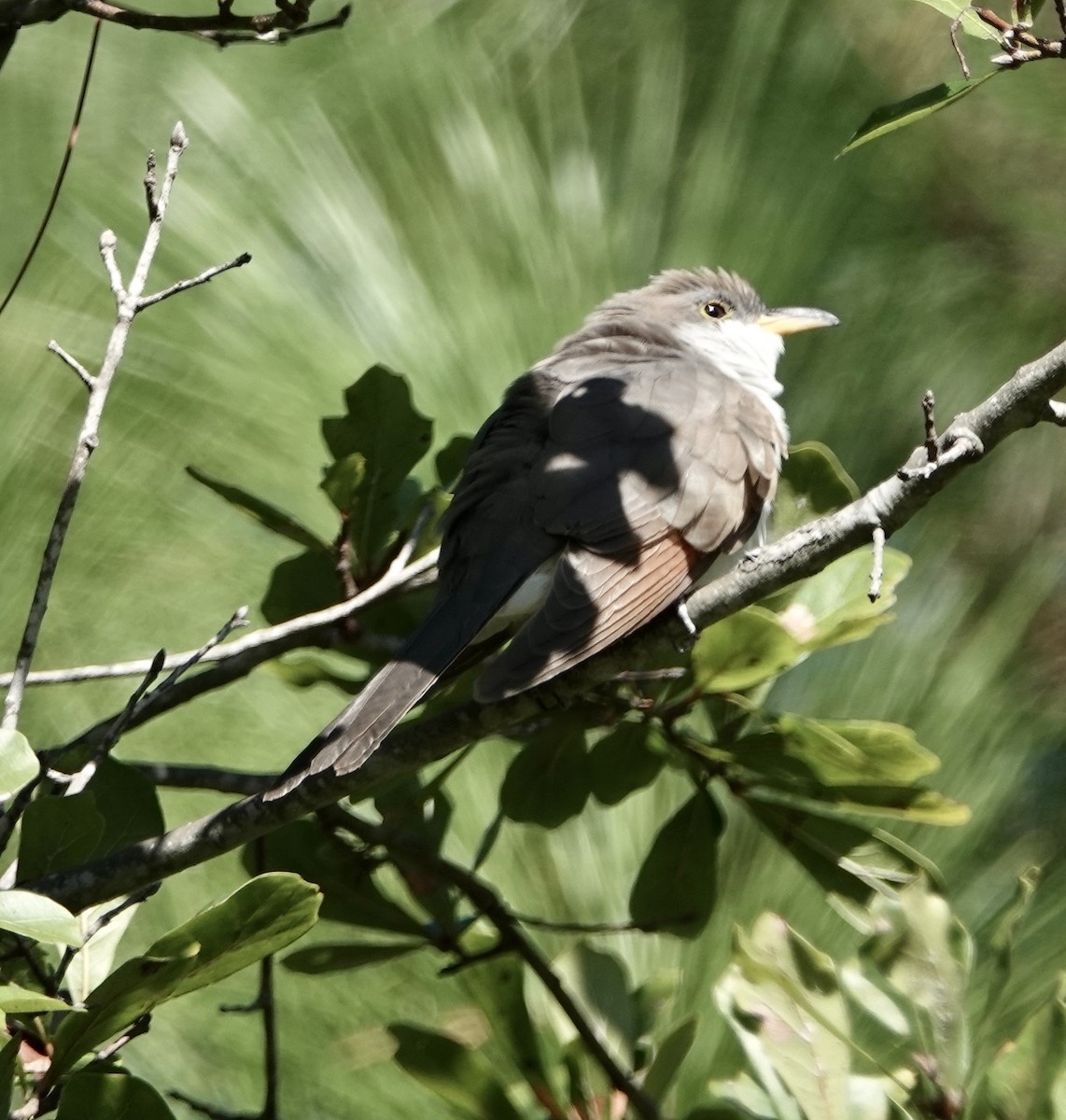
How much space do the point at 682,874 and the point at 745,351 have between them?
1545mm

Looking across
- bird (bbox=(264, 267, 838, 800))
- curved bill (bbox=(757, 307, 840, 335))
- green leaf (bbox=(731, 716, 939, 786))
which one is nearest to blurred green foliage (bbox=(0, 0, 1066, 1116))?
curved bill (bbox=(757, 307, 840, 335))

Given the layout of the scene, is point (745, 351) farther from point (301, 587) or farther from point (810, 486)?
point (301, 587)

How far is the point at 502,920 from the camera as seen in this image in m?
2.39

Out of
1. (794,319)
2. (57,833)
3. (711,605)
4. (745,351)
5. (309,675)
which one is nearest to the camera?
(57,833)

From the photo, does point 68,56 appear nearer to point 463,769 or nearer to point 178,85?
point 178,85

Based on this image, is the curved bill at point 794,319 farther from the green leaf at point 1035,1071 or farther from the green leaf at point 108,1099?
the green leaf at point 108,1099

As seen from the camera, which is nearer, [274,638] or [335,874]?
[274,638]

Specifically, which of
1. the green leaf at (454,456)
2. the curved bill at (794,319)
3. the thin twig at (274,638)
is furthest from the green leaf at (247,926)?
the curved bill at (794,319)

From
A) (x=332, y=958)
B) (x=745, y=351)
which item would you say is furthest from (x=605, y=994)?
(x=745, y=351)

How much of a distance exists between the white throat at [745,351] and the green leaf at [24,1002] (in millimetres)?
1916

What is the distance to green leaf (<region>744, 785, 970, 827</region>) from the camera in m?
2.15

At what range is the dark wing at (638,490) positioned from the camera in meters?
2.48

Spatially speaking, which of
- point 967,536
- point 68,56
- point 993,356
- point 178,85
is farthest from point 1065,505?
point 68,56

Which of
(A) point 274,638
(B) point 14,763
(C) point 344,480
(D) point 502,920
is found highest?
(B) point 14,763
